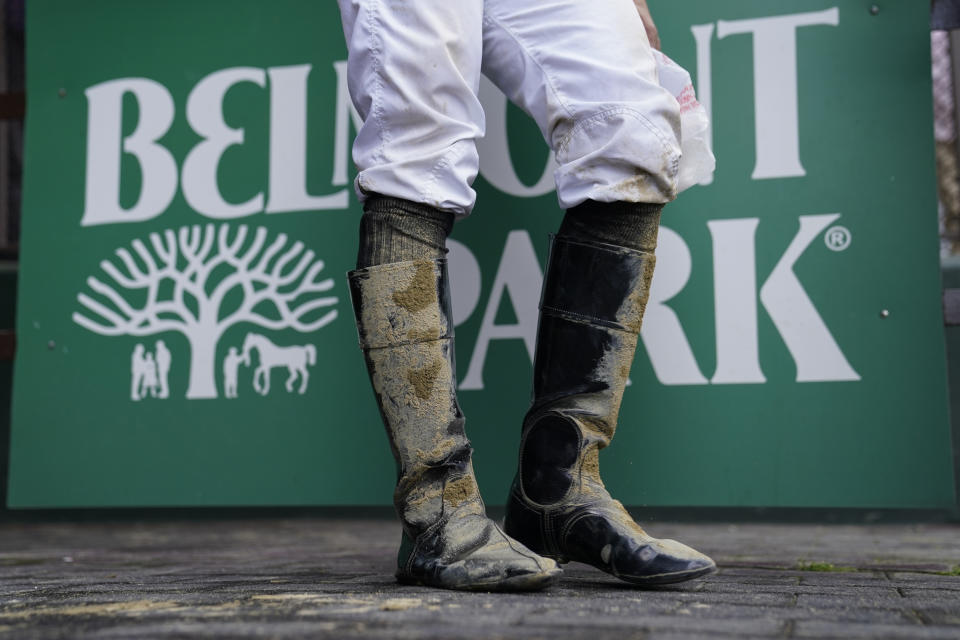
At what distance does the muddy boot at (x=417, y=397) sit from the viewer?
4.28 ft

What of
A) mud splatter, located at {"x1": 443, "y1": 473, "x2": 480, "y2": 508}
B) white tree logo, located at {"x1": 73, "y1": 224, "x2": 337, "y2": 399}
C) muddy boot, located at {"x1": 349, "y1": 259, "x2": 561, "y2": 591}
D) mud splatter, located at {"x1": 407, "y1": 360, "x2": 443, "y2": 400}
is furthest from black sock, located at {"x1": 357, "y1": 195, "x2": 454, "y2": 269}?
white tree logo, located at {"x1": 73, "y1": 224, "x2": 337, "y2": 399}

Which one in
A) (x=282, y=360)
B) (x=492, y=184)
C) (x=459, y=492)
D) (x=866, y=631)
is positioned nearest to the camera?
(x=866, y=631)

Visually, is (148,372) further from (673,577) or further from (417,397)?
(673,577)

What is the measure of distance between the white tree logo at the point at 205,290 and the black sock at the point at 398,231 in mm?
884

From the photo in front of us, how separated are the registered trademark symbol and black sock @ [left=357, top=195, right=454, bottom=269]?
0.97 meters

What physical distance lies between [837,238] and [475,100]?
3.07ft

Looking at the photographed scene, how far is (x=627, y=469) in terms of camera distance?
2037mm

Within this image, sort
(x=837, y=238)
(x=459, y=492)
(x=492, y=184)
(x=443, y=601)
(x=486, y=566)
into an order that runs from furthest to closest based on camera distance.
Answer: (x=492, y=184) < (x=837, y=238) < (x=459, y=492) < (x=486, y=566) < (x=443, y=601)

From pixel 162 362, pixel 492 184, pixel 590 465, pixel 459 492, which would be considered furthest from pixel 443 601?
pixel 162 362

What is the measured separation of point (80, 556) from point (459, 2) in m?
1.62

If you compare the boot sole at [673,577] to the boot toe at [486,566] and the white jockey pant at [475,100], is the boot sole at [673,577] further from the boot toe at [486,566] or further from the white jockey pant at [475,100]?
the white jockey pant at [475,100]

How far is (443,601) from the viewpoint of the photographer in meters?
1.06

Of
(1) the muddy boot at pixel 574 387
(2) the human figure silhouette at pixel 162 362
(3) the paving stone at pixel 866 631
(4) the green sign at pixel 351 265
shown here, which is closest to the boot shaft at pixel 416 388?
(1) the muddy boot at pixel 574 387

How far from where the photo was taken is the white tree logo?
224 cm
